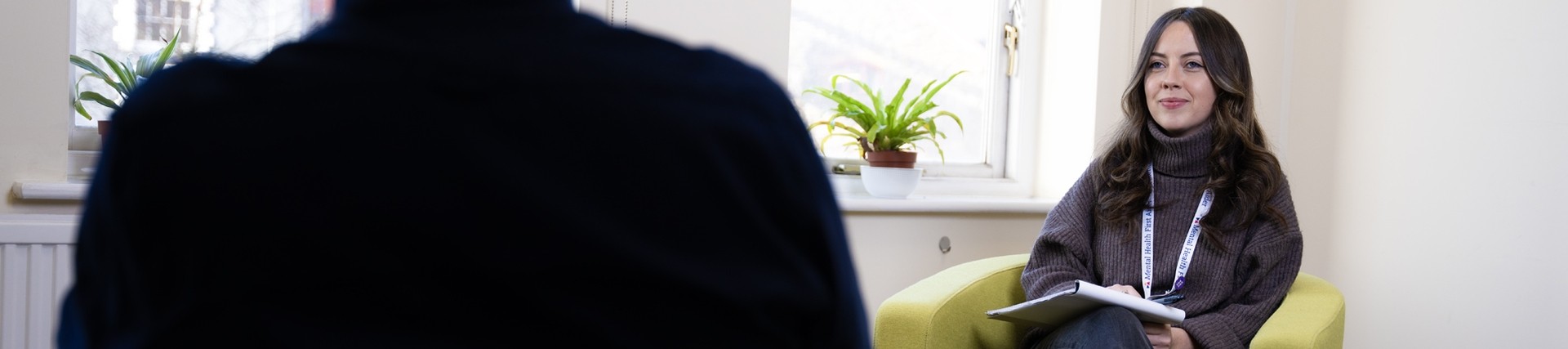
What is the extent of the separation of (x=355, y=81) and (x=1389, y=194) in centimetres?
285

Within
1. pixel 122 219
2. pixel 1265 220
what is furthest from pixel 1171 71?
pixel 122 219

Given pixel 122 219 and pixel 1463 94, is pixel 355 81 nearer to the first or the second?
pixel 122 219

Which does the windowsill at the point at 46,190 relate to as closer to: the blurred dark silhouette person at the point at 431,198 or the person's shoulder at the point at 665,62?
the blurred dark silhouette person at the point at 431,198

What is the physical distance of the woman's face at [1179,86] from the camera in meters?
2.28

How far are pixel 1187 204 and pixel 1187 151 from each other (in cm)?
10

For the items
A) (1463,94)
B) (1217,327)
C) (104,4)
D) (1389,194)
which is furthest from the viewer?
(1389,194)

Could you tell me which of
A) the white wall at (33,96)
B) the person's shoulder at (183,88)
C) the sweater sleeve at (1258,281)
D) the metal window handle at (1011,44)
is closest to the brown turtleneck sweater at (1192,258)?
the sweater sleeve at (1258,281)

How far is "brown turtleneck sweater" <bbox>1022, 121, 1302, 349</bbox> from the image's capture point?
6.88 feet

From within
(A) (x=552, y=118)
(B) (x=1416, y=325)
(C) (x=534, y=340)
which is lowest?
(B) (x=1416, y=325)

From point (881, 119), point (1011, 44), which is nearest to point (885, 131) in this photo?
point (881, 119)

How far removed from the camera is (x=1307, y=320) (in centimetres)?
196

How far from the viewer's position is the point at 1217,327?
6.66 feet

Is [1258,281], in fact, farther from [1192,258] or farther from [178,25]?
[178,25]

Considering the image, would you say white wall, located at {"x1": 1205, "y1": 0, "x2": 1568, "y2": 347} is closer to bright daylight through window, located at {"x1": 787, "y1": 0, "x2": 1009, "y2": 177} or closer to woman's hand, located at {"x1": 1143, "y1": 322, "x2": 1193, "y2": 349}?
bright daylight through window, located at {"x1": 787, "y1": 0, "x2": 1009, "y2": 177}
